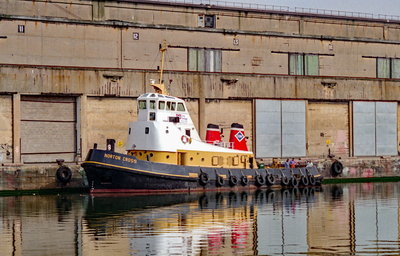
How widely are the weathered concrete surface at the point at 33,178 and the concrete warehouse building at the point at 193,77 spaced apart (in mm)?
1062

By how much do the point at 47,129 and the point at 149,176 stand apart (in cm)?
753

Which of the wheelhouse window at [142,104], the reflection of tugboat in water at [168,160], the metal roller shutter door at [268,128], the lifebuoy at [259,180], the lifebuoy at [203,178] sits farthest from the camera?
the metal roller shutter door at [268,128]

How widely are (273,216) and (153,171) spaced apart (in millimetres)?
11199

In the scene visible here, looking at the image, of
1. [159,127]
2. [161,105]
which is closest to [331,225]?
[159,127]

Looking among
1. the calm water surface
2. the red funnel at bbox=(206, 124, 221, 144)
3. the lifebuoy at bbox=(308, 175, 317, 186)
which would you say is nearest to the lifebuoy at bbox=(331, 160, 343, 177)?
the lifebuoy at bbox=(308, 175, 317, 186)

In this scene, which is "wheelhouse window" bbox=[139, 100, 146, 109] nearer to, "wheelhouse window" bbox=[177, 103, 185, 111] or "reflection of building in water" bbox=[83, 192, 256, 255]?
"wheelhouse window" bbox=[177, 103, 185, 111]

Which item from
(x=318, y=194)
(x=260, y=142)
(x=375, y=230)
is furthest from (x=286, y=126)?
(x=375, y=230)

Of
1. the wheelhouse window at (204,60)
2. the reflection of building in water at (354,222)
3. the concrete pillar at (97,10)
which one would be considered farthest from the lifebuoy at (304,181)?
the concrete pillar at (97,10)

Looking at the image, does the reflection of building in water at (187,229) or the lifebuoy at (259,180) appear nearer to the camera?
the reflection of building in water at (187,229)

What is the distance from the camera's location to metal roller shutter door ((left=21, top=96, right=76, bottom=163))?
4356 centimetres

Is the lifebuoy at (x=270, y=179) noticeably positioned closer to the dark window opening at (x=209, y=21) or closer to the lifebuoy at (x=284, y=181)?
the lifebuoy at (x=284, y=181)

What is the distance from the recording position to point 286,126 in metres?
51.4

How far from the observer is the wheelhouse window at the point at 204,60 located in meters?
54.9

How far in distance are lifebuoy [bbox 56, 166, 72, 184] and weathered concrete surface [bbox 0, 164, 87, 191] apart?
269mm
